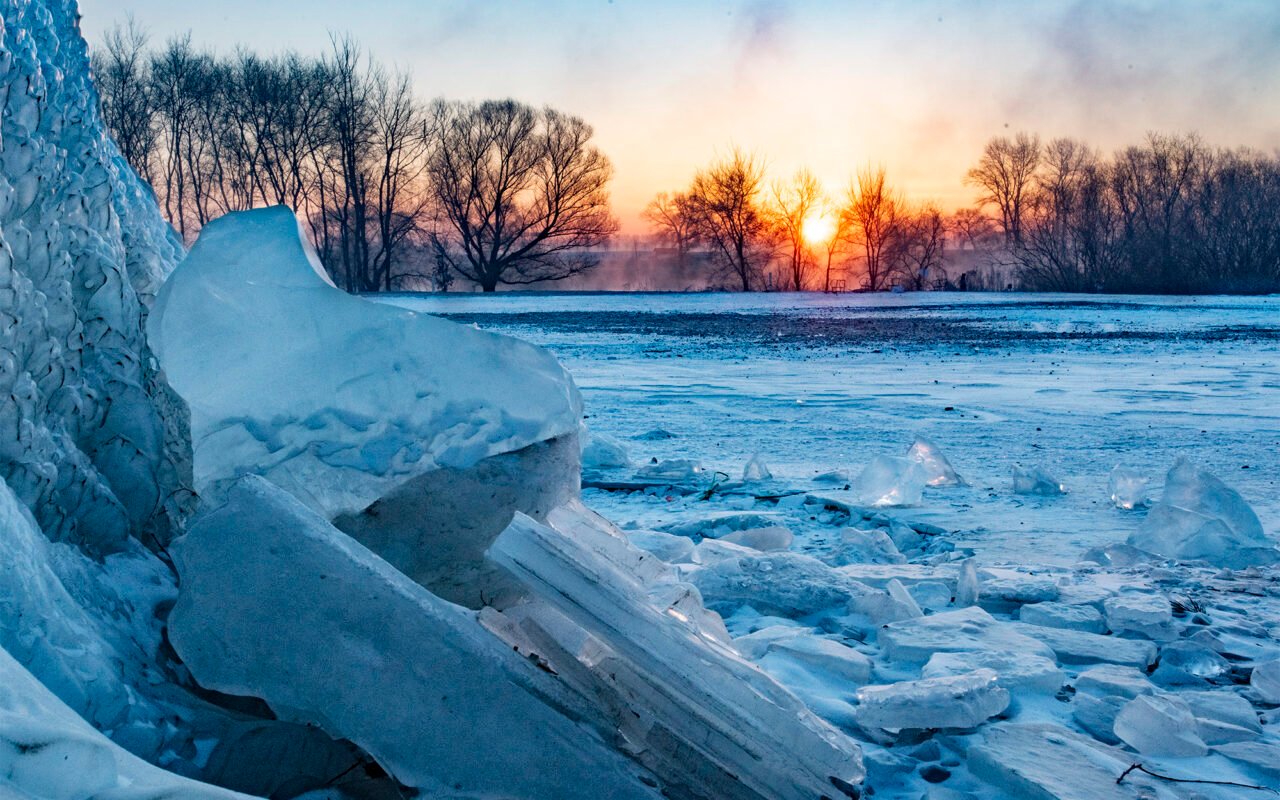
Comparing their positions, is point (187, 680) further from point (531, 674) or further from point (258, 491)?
point (531, 674)

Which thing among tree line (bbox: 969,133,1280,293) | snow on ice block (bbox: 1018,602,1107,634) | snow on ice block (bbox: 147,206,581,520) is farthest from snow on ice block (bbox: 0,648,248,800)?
tree line (bbox: 969,133,1280,293)

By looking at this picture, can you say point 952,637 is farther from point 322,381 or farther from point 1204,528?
point 322,381

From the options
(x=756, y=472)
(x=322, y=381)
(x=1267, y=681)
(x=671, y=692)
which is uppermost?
(x=322, y=381)

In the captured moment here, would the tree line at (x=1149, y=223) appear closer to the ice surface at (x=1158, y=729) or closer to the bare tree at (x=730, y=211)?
the bare tree at (x=730, y=211)

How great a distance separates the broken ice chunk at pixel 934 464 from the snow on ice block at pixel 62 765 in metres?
3.50

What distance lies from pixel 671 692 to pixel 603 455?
3.02 meters

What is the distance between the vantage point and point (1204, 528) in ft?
9.77

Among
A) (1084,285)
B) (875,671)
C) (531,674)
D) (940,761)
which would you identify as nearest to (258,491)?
(531,674)

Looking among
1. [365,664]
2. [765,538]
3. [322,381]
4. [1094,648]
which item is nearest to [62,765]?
[365,664]

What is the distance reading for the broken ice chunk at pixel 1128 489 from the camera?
3609mm

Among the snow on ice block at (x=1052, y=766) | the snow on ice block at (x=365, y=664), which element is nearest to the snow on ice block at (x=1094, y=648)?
the snow on ice block at (x=1052, y=766)

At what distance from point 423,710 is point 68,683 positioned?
1.24 feet

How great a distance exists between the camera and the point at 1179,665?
209 cm

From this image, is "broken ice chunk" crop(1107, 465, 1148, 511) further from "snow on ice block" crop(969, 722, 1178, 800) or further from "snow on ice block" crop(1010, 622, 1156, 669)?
"snow on ice block" crop(969, 722, 1178, 800)
